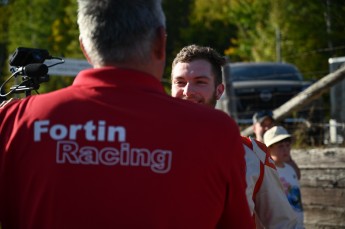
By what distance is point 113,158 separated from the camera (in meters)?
2.39

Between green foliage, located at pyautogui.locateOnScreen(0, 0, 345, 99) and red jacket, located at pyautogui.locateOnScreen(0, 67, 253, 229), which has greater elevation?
green foliage, located at pyautogui.locateOnScreen(0, 0, 345, 99)

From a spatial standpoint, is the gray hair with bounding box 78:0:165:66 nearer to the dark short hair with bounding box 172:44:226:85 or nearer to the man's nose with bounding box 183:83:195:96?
the man's nose with bounding box 183:83:195:96

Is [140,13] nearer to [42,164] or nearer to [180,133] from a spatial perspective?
[180,133]

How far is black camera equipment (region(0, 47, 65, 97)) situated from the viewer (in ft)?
11.5

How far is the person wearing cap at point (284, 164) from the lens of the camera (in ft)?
23.7

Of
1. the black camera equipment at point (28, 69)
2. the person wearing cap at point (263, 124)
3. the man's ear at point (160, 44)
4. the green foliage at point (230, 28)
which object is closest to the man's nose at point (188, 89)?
the black camera equipment at point (28, 69)

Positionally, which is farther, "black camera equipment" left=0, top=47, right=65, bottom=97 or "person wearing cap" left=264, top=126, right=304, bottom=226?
"person wearing cap" left=264, top=126, right=304, bottom=226

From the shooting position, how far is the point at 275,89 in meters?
14.3

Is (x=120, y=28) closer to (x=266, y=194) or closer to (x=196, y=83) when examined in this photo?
(x=266, y=194)

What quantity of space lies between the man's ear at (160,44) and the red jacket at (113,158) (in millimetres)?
84

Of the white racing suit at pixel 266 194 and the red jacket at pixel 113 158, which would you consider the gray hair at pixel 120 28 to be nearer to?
the red jacket at pixel 113 158

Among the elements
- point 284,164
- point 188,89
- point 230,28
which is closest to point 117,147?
point 188,89

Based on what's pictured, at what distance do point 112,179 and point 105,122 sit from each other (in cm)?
17

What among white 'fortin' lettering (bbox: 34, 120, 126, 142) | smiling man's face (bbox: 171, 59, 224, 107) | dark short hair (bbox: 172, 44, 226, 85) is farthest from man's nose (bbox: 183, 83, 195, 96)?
white 'fortin' lettering (bbox: 34, 120, 126, 142)
